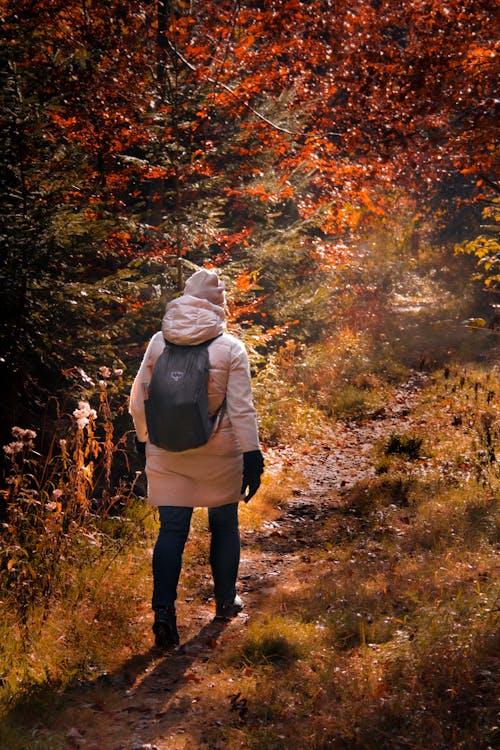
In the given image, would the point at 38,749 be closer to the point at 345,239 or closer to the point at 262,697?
the point at 262,697

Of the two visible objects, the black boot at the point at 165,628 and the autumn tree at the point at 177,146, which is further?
the autumn tree at the point at 177,146

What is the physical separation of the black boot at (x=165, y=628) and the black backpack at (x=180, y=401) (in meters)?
0.97

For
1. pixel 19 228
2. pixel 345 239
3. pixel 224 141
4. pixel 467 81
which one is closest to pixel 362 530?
pixel 19 228

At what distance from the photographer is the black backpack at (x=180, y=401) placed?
14.1ft

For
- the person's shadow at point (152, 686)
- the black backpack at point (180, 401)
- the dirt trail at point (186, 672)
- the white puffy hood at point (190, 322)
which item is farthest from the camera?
the white puffy hood at point (190, 322)

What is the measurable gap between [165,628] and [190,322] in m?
1.84

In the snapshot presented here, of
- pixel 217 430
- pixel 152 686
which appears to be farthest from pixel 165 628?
pixel 217 430

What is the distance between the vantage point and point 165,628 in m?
4.36

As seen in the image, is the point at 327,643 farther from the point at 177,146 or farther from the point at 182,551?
the point at 177,146

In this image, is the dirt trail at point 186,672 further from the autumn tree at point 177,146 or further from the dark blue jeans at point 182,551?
the autumn tree at point 177,146

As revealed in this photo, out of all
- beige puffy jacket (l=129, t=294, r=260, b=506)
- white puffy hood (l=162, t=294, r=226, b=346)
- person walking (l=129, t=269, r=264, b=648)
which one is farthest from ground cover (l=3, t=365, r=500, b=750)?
white puffy hood (l=162, t=294, r=226, b=346)

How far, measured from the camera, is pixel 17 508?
15.9 ft

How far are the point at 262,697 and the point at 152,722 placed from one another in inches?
22.1

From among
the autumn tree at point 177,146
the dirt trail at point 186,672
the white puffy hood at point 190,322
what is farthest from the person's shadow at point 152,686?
the autumn tree at point 177,146
